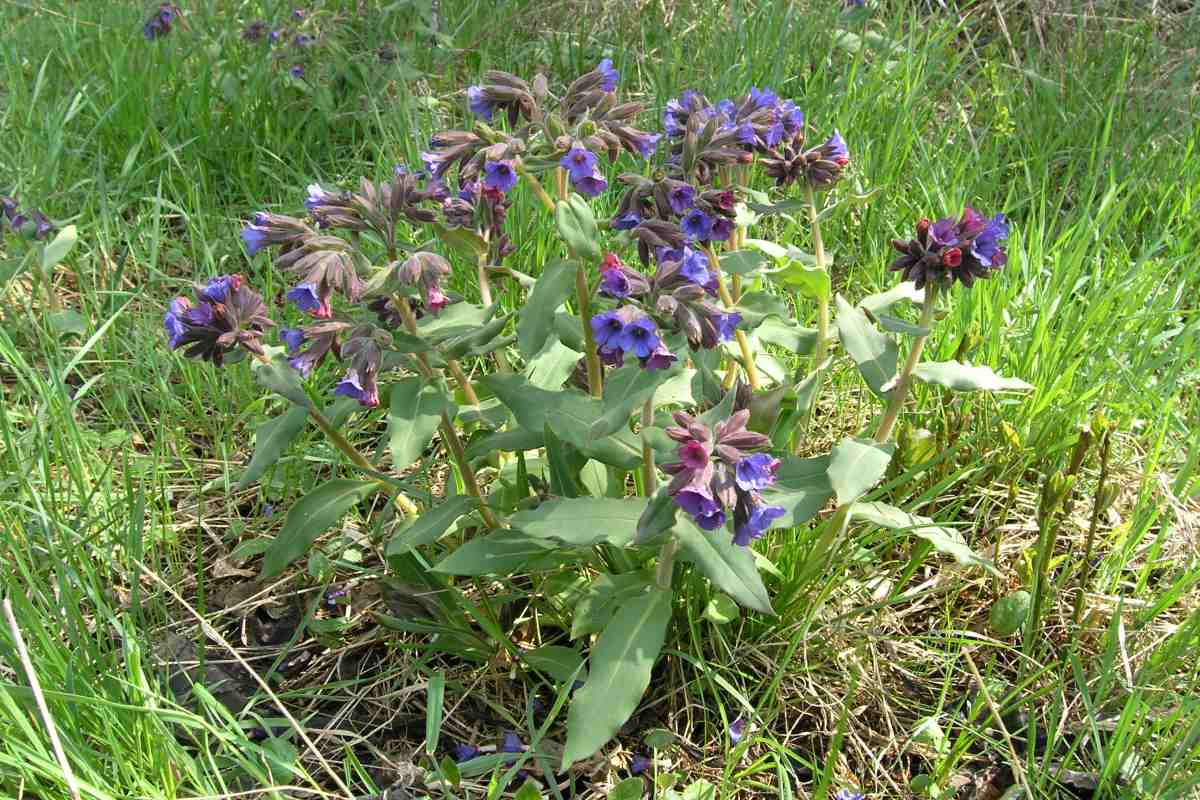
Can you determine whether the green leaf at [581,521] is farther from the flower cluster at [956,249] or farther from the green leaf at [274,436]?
the flower cluster at [956,249]

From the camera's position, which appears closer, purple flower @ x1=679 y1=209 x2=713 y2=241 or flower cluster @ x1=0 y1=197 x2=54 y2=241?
purple flower @ x1=679 y1=209 x2=713 y2=241

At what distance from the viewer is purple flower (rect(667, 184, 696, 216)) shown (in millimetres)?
2033

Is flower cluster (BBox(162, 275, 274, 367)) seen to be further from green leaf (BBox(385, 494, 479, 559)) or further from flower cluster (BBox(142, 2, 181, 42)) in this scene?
flower cluster (BBox(142, 2, 181, 42))

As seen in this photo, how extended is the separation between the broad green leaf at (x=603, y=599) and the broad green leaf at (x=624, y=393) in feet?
1.28

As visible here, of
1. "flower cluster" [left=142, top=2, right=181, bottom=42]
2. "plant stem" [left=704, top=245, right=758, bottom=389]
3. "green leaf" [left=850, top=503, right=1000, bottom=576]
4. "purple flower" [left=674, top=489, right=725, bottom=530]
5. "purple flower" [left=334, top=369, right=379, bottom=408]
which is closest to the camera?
"purple flower" [left=674, top=489, right=725, bottom=530]

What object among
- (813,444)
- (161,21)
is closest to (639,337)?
(813,444)

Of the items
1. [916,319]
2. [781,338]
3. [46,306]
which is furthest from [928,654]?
[46,306]

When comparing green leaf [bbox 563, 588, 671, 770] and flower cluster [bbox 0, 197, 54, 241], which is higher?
flower cluster [bbox 0, 197, 54, 241]

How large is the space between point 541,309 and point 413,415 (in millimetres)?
347

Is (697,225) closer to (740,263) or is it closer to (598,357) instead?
(740,263)

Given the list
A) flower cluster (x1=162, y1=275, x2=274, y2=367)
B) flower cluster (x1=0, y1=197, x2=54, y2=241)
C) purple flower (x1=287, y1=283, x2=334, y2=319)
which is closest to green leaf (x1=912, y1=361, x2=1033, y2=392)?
purple flower (x1=287, y1=283, x2=334, y2=319)

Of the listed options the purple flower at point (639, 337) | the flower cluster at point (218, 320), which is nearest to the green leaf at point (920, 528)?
the purple flower at point (639, 337)

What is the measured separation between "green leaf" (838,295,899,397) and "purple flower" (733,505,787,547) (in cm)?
51

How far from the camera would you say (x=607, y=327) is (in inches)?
71.8
